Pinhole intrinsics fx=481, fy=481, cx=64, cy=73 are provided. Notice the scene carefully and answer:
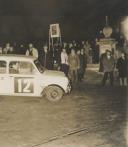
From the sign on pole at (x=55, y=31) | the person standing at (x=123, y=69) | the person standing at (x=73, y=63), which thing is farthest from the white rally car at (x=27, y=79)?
the sign on pole at (x=55, y=31)

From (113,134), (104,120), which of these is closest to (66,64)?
(104,120)

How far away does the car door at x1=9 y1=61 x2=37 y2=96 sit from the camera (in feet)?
53.9

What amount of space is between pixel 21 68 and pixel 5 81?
719 mm

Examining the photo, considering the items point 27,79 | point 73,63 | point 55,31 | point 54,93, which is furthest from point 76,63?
point 27,79

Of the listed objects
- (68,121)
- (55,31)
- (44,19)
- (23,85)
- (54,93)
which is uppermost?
(44,19)

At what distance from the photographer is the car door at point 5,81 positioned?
1644cm

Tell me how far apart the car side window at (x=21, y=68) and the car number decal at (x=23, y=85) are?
29 centimetres

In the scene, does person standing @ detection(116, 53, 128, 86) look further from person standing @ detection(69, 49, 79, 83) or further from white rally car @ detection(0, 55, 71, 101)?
white rally car @ detection(0, 55, 71, 101)

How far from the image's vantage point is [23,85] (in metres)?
16.5

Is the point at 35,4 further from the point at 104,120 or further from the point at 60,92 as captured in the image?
the point at 104,120

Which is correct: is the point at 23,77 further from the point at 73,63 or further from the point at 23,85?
the point at 73,63

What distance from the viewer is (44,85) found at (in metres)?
16.8

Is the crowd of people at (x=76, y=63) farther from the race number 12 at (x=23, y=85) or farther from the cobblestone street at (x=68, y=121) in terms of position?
the race number 12 at (x=23, y=85)

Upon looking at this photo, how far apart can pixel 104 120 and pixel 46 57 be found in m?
9.74
